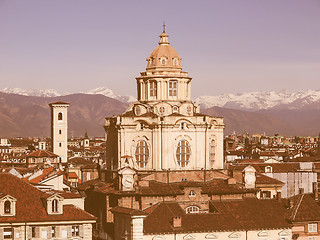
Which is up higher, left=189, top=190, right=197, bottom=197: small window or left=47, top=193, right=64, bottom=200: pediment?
left=189, top=190, right=197, bottom=197: small window

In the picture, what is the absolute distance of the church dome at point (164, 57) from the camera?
9819cm

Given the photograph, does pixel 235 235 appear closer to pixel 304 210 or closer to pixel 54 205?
pixel 304 210

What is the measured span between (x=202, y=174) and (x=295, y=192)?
82.4 ft

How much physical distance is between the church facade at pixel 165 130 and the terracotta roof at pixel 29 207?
14.0 m

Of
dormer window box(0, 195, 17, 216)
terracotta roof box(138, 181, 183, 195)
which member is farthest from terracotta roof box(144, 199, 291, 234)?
dormer window box(0, 195, 17, 216)

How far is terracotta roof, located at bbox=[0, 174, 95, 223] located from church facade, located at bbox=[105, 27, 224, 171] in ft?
46.0

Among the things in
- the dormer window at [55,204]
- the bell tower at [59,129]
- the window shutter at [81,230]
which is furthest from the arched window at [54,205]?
the bell tower at [59,129]

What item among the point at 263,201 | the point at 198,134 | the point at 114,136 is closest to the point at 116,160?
the point at 114,136

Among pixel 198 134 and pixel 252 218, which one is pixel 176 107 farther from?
pixel 252 218

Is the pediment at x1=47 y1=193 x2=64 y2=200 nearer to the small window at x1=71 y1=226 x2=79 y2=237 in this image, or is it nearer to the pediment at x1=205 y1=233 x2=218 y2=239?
the small window at x1=71 y1=226 x2=79 y2=237

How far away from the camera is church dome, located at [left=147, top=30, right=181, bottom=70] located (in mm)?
98188

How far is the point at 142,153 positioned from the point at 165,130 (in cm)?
321

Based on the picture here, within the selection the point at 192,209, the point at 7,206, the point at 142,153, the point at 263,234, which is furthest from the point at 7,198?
the point at 263,234

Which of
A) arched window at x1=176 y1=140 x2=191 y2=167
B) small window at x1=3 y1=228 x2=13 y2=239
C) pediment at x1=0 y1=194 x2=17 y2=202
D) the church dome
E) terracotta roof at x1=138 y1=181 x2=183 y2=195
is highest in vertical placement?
the church dome
